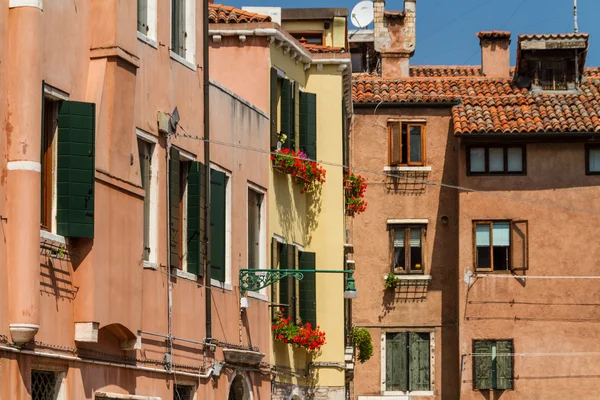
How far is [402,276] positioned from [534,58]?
7.36m

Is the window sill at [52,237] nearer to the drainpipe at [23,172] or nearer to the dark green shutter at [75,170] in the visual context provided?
the dark green shutter at [75,170]

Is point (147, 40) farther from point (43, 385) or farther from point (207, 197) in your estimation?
point (43, 385)

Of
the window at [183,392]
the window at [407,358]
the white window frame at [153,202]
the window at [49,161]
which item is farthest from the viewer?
the window at [407,358]

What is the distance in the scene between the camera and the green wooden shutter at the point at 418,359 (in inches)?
1694

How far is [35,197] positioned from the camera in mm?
17641

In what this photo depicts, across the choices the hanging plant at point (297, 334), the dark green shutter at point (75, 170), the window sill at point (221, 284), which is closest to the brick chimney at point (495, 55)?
the hanging plant at point (297, 334)

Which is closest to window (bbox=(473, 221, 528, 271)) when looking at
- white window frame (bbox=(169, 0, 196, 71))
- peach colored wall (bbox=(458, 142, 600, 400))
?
peach colored wall (bbox=(458, 142, 600, 400))

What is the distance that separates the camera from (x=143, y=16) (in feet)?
74.1

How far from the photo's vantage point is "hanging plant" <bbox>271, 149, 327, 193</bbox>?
95.9 feet

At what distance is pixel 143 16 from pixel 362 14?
24236 millimetres

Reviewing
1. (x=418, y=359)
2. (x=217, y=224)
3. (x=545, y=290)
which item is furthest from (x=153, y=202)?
(x=418, y=359)

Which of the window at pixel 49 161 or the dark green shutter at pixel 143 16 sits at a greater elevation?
the dark green shutter at pixel 143 16

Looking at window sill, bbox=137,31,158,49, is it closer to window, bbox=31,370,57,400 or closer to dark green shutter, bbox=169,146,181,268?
dark green shutter, bbox=169,146,181,268

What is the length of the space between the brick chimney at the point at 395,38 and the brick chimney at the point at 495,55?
216 centimetres
